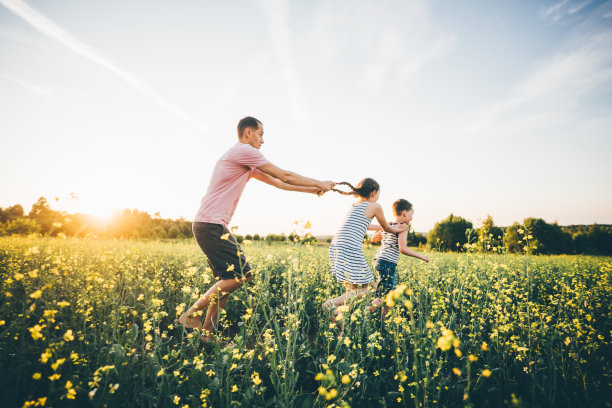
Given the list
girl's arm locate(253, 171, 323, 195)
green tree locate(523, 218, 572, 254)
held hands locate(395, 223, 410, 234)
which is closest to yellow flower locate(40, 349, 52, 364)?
girl's arm locate(253, 171, 323, 195)

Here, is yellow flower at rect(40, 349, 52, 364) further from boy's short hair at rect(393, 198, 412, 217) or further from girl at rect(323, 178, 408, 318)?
boy's short hair at rect(393, 198, 412, 217)

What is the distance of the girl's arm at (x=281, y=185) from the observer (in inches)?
140

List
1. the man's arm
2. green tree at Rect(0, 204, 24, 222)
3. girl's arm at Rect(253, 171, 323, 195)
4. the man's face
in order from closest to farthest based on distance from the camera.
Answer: the man's arm, the man's face, girl's arm at Rect(253, 171, 323, 195), green tree at Rect(0, 204, 24, 222)

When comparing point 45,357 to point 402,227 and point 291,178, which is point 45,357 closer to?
point 291,178

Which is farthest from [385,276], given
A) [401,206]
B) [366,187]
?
[366,187]

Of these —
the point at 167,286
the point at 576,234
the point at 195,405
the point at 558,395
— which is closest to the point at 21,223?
the point at 167,286

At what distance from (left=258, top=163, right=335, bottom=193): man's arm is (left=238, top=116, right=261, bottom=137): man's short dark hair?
1.99 ft

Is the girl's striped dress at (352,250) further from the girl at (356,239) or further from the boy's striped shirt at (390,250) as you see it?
the boy's striped shirt at (390,250)

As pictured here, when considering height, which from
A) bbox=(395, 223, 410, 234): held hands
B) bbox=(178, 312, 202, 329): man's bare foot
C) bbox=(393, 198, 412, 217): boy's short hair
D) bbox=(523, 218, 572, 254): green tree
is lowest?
bbox=(178, 312, 202, 329): man's bare foot

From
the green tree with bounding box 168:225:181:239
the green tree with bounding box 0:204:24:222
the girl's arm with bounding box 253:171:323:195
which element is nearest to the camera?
the girl's arm with bounding box 253:171:323:195

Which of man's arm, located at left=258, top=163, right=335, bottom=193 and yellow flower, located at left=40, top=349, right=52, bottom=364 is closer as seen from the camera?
yellow flower, located at left=40, top=349, right=52, bottom=364

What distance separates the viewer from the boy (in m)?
4.02

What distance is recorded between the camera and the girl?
11.3 feet

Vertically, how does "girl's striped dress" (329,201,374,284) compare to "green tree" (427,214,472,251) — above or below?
below
